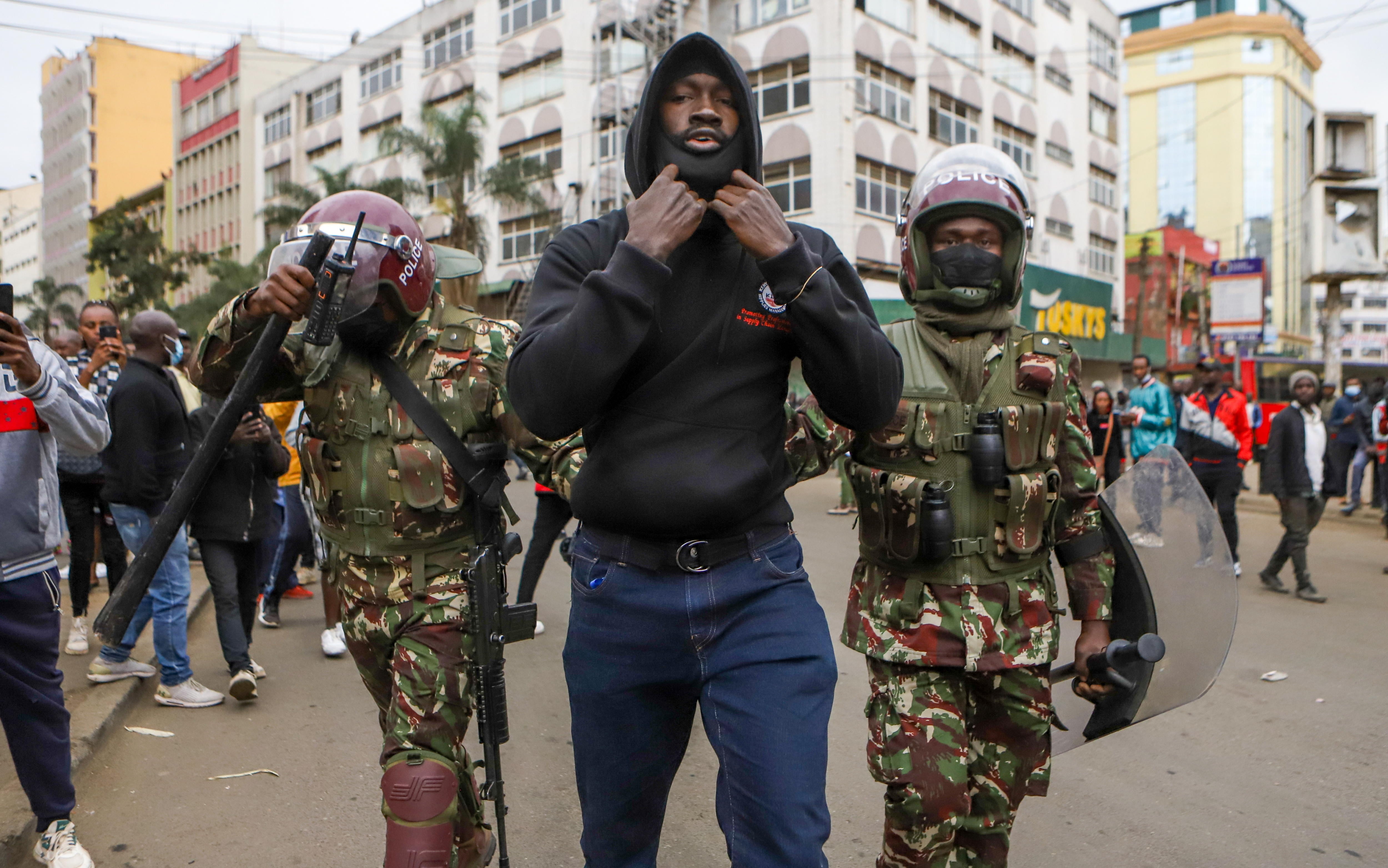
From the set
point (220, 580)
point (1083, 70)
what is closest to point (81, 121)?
point (1083, 70)

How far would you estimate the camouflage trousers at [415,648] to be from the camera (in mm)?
2814

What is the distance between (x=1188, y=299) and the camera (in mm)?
47219

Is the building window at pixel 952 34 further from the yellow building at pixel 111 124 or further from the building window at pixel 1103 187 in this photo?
the yellow building at pixel 111 124

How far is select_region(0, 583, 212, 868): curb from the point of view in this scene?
3.40 meters

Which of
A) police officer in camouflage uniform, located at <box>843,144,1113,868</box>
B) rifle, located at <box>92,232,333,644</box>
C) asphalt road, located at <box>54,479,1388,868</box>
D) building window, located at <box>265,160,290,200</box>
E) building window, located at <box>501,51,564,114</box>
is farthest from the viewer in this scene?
building window, located at <box>265,160,290,200</box>

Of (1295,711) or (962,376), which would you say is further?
(1295,711)

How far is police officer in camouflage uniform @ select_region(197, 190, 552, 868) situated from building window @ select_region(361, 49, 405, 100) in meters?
44.4

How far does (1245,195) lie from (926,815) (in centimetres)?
9683

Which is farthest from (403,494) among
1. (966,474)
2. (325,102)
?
(325,102)

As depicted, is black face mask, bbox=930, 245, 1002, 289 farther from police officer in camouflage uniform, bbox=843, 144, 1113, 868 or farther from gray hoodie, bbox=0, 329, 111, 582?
gray hoodie, bbox=0, 329, 111, 582

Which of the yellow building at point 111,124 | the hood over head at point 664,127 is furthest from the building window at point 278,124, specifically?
the hood over head at point 664,127

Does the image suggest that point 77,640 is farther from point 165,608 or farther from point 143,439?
point 143,439

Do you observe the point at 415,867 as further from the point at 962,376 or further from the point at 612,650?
the point at 962,376

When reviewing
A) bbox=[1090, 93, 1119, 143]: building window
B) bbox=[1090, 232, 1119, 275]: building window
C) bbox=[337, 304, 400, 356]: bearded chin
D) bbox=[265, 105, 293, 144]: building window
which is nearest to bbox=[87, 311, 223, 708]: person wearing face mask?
bbox=[337, 304, 400, 356]: bearded chin
